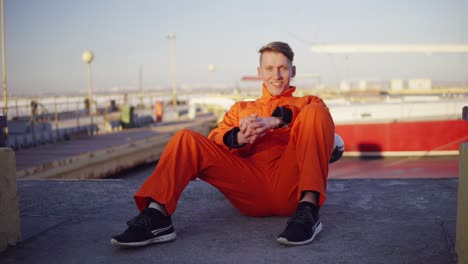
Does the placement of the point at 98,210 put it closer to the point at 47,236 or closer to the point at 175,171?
the point at 47,236

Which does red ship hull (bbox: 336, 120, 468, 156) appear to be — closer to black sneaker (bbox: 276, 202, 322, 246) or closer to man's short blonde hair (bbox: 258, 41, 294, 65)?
man's short blonde hair (bbox: 258, 41, 294, 65)

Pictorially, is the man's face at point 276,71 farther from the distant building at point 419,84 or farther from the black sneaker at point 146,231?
the distant building at point 419,84

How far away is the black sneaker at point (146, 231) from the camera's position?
215 centimetres

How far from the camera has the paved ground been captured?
6.79ft

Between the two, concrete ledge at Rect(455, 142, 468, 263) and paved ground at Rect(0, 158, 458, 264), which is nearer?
concrete ledge at Rect(455, 142, 468, 263)

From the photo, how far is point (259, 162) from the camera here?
2594 mm

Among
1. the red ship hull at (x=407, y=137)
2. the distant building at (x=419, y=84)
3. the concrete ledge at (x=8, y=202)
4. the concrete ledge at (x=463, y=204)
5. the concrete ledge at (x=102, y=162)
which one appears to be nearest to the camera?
the concrete ledge at (x=463, y=204)

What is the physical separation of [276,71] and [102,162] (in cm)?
983

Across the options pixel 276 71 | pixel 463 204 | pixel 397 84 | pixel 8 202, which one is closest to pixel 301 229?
pixel 463 204

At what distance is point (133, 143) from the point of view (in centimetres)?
1391

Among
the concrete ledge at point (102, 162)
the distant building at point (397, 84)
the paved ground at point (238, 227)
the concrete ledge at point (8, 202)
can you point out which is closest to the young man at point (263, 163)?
the paved ground at point (238, 227)

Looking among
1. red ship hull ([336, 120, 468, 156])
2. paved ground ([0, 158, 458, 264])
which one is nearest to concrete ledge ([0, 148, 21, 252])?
paved ground ([0, 158, 458, 264])

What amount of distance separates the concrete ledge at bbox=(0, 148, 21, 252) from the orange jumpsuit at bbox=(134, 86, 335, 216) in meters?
0.60

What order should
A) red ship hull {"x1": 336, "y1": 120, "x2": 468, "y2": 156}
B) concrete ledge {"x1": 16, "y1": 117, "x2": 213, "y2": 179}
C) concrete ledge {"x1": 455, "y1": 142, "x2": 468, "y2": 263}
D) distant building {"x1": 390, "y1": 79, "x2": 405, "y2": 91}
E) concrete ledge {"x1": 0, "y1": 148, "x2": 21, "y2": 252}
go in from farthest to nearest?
1. distant building {"x1": 390, "y1": 79, "x2": 405, "y2": 91}
2. red ship hull {"x1": 336, "y1": 120, "x2": 468, "y2": 156}
3. concrete ledge {"x1": 16, "y1": 117, "x2": 213, "y2": 179}
4. concrete ledge {"x1": 0, "y1": 148, "x2": 21, "y2": 252}
5. concrete ledge {"x1": 455, "y1": 142, "x2": 468, "y2": 263}
